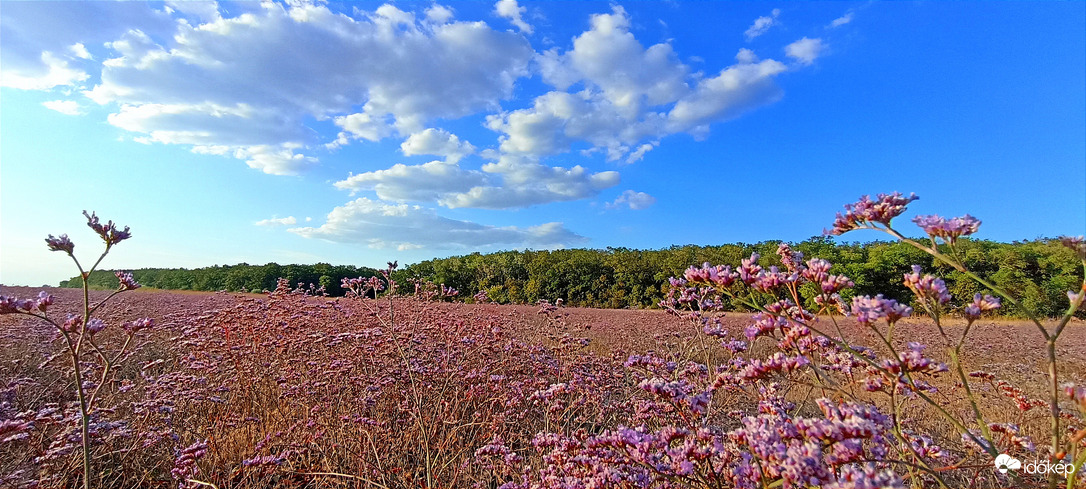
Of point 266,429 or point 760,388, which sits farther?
point 266,429

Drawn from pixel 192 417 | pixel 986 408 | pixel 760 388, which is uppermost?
pixel 760 388

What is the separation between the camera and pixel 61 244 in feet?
7.59

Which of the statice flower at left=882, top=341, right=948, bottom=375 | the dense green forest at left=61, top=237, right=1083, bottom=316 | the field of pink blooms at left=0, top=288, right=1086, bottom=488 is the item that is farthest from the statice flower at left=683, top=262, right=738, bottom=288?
the dense green forest at left=61, top=237, right=1083, bottom=316

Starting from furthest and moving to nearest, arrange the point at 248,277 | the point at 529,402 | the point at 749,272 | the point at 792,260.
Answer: the point at 248,277, the point at 529,402, the point at 792,260, the point at 749,272

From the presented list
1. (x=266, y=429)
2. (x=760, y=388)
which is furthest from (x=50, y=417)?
(x=760, y=388)

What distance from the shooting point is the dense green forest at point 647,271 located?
55.2 ft

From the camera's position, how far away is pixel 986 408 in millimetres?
5316

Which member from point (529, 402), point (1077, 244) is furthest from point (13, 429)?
point (1077, 244)

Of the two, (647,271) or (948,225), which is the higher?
(647,271)

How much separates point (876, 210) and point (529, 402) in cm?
305

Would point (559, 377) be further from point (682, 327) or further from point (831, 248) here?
point (831, 248)

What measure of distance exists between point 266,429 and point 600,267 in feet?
61.9

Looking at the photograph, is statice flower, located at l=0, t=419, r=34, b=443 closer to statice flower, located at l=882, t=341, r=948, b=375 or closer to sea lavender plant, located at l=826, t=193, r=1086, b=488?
statice flower, located at l=882, t=341, r=948, b=375

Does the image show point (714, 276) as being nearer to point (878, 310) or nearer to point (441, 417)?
point (878, 310)
